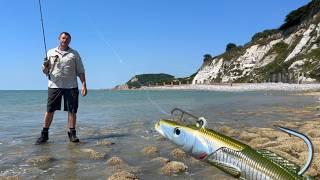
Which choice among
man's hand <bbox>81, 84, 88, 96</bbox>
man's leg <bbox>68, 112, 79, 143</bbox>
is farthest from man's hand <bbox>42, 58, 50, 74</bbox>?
man's leg <bbox>68, 112, 79, 143</bbox>

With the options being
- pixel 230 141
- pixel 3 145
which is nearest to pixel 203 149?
pixel 230 141

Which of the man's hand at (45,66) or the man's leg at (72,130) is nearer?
the man's hand at (45,66)

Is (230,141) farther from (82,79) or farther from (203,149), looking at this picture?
(82,79)

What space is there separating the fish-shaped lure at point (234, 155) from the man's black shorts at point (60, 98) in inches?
177

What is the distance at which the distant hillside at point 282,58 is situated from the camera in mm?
83750

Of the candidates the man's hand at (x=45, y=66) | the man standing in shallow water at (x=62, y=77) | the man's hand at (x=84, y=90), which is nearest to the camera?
the man's hand at (x=45, y=66)

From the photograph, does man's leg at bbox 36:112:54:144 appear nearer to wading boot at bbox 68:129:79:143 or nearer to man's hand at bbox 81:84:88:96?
wading boot at bbox 68:129:79:143

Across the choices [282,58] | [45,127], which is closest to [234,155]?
[45,127]

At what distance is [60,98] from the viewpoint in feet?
31.4

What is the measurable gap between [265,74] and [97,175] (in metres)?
96.5

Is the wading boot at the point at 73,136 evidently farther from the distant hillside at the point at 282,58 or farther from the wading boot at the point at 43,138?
the distant hillside at the point at 282,58

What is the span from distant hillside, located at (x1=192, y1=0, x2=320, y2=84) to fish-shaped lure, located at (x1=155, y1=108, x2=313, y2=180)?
249 ft

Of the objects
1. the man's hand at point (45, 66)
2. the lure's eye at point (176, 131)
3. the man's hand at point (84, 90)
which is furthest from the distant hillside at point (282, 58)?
the lure's eye at point (176, 131)

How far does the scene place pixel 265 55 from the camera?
109m
